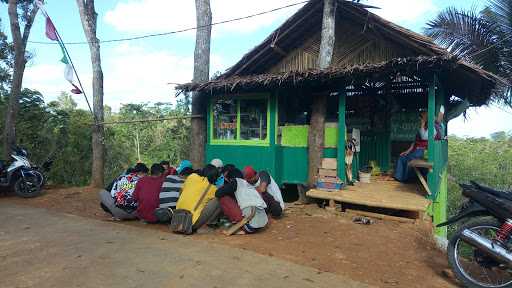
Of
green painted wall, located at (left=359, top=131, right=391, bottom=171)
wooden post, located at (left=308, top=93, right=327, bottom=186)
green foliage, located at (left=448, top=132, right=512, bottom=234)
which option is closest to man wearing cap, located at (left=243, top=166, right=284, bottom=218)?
wooden post, located at (left=308, top=93, right=327, bottom=186)

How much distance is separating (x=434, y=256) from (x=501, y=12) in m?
9.97

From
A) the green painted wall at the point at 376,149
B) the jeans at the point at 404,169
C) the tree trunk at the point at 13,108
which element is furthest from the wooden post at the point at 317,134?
the tree trunk at the point at 13,108

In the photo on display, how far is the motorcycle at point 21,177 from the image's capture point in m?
9.06

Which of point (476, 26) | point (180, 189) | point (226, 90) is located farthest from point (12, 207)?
point (476, 26)

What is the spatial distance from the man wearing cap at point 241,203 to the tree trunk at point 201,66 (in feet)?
14.1

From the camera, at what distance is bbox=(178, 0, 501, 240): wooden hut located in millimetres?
7223

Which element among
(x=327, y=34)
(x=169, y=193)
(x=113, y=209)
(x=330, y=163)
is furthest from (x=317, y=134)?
(x=113, y=209)

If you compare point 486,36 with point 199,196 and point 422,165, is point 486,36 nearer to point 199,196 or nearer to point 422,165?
point 422,165

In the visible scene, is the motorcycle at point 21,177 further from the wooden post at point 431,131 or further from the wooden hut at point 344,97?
the wooden post at point 431,131

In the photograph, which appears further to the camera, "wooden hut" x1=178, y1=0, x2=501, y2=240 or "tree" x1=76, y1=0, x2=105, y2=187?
"tree" x1=76, y1=0, x2=105, y2=187

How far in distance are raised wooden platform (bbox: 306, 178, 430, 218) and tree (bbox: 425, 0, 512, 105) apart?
20.2 ft

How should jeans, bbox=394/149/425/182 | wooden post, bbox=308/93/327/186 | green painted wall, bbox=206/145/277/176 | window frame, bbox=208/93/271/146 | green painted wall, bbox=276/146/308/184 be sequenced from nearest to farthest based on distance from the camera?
jeans, bbox=394/149/425/182 → wooden post, bbox=308/93/327/186 → green painted wall, bbox=276/146/308/184 → green painted wall, bbox=206/145/277/176 → window frame, bbox=208/93/271/146

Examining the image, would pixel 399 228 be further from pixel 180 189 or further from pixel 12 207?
pixel 12 207

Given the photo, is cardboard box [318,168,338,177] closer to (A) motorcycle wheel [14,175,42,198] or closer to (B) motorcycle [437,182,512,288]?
(B) motorcycle [437,182,512,288]
